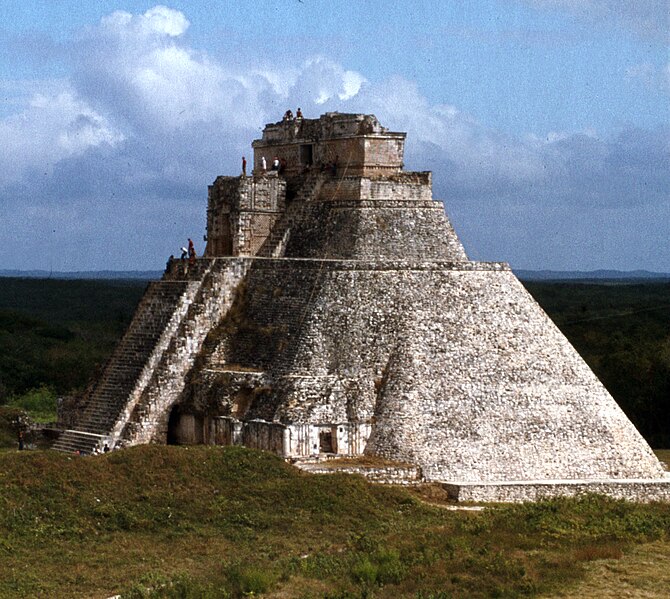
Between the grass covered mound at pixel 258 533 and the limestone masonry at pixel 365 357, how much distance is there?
7.95 ft

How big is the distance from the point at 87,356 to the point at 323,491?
30.5 metres

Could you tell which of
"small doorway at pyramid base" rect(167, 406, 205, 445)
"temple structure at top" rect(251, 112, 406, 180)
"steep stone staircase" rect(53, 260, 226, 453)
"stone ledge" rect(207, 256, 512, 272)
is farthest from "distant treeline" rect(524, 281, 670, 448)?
"small doorway at pyramid base" rect(167, 406, 205, 445)

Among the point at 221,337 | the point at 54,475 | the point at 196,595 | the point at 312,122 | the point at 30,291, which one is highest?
the point at 30,291

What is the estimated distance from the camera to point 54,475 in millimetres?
31422

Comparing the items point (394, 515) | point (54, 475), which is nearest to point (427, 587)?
point (394, 515)

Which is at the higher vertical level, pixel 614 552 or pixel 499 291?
pixel 499 291

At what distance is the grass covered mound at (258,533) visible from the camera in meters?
25.9

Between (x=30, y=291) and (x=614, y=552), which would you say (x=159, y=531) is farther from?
(x=30, y=291)

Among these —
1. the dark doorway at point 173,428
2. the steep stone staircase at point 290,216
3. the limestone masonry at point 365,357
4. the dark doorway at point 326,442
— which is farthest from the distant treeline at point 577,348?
the dark doorway at point 326,442

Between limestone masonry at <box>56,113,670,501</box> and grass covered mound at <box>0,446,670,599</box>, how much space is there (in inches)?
95.4

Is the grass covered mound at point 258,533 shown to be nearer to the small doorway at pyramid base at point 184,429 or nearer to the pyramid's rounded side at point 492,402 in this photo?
the pyramid's rounded side at point 492,402

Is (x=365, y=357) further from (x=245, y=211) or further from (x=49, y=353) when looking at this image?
(x=49, y=353)

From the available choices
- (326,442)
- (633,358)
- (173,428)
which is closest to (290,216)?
(173,428)

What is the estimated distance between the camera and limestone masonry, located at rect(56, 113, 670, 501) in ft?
116
